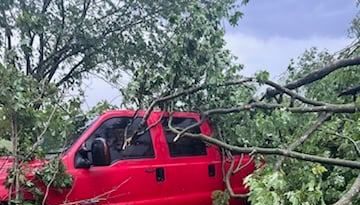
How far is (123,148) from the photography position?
628cm

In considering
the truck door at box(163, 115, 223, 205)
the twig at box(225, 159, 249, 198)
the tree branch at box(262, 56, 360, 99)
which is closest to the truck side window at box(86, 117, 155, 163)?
the truck door at box(163, 115, 223, 205)

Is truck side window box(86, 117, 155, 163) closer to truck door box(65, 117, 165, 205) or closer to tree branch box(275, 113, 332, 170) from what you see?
truck door box(65, 117, 165, 205)

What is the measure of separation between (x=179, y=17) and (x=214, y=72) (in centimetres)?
104

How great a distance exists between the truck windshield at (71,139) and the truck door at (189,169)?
0.94 meters

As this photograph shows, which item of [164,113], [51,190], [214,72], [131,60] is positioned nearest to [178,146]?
[164,113]

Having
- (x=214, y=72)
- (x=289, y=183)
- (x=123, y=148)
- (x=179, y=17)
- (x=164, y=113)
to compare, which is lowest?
(x=289, y=183)

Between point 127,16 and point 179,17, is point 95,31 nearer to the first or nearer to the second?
point 127,16

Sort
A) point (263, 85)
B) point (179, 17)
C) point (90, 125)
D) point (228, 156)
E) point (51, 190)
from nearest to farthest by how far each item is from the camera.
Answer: point (51, 190) → point (90, 125) → point (263, 85) → point (228, 156) → point (179, 17)

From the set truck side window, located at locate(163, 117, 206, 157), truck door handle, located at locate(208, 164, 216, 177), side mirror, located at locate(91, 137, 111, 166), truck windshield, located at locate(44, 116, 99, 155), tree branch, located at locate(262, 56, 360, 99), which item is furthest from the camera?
truck door handle, located at locate(208, 164, 216, 177)

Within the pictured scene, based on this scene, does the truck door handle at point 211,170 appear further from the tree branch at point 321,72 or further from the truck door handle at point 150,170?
the tree branch at point 321,72

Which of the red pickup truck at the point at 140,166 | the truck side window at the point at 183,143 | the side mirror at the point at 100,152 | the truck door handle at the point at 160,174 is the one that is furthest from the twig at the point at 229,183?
the side mirror at the point at 100,152

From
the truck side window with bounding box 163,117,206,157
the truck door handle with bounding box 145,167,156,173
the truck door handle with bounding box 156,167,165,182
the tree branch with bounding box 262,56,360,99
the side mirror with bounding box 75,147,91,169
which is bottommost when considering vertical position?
the truck door handle with bounding box 156,167,165,182

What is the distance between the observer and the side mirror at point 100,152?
5618 mm

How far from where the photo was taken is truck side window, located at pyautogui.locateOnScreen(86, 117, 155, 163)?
6195mm
